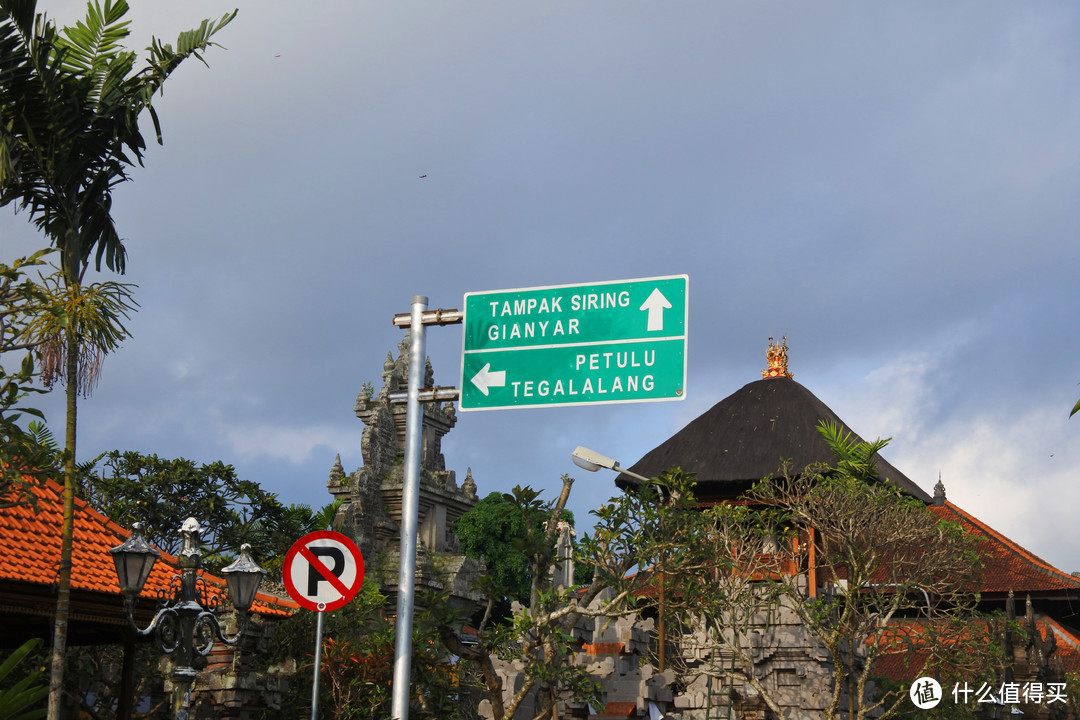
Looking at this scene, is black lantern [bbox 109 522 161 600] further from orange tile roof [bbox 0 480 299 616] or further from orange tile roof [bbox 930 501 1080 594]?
orange tile roof [bbox 930 501 1080 594]

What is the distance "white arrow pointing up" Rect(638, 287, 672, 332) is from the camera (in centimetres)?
838

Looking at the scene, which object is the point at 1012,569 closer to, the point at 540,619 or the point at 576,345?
the point at 540,619

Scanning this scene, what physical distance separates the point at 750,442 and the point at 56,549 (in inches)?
711

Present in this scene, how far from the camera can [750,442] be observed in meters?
27.3

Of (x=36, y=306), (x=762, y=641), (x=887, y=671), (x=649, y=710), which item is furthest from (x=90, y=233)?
(x=887, y=671)

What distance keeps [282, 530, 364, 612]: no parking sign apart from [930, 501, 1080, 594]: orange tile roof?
911 inches

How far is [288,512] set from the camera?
29.5 metres

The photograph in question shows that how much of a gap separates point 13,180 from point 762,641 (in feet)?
41.8

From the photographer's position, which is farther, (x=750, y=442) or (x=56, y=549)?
(x=750, y=442)

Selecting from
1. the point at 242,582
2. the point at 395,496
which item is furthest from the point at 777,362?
the point at 242,582

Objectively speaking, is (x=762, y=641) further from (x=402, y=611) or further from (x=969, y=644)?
(x=402, y=611)

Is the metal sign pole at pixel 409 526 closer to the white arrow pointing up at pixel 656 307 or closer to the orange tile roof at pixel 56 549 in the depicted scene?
the white arrow pointing up at pixel 656 307

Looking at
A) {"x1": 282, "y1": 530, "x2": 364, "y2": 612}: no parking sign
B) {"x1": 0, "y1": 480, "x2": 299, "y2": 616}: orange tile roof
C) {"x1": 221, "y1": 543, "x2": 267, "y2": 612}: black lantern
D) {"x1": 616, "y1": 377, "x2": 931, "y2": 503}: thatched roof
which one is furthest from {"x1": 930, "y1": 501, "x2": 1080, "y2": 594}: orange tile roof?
{"x1": 282, "y1": 530, "x2": 364, "y2": 612}: no parking sign

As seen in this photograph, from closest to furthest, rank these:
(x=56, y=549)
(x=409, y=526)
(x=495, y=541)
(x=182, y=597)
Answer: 1. (x=409, y=526)
2. (x=182, y=597)
3. (x=56, y=549)
4. (x=495, y=541)
